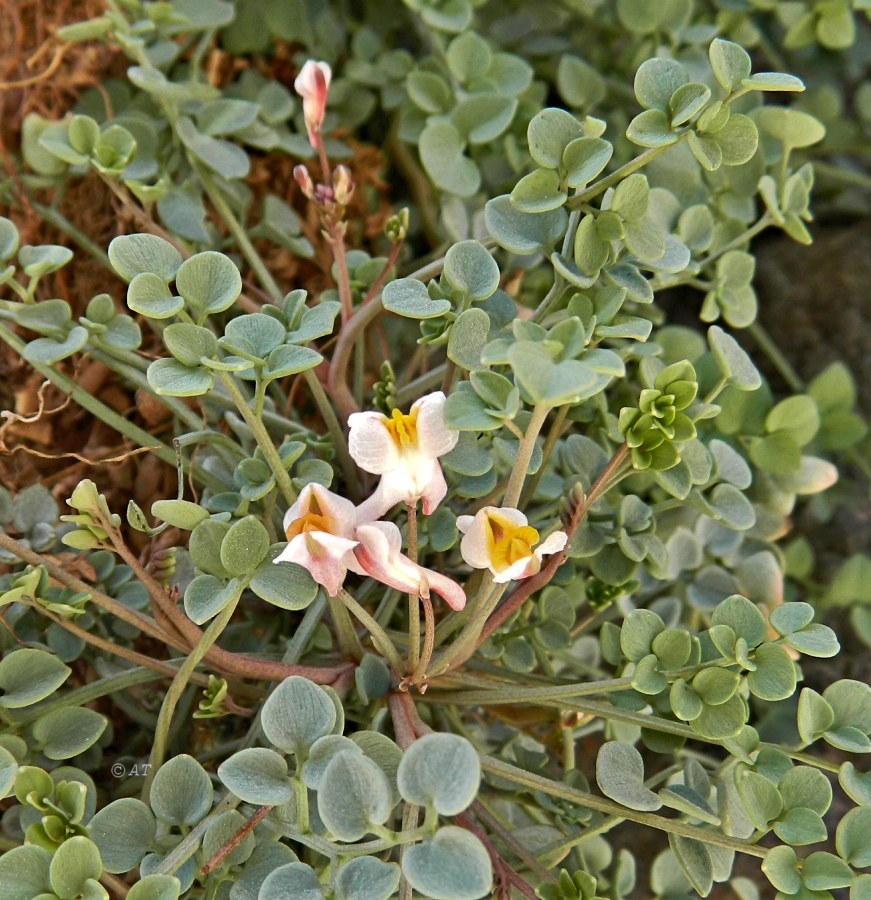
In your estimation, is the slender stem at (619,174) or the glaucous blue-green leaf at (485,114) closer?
the slender stem at (619,174)

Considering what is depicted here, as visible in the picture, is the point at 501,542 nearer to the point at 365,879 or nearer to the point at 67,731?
the point at 365,879

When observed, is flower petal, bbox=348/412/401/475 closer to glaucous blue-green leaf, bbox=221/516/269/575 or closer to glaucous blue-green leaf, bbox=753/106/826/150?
glaucous blue-green leaf, bbox=221/516/269/575

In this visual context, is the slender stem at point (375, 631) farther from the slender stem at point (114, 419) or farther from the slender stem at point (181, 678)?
the slender stem at point (114, 419)

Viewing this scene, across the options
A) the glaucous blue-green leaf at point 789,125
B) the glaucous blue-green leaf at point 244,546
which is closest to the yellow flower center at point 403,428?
the glaucous blue-green leaf at point 244,546

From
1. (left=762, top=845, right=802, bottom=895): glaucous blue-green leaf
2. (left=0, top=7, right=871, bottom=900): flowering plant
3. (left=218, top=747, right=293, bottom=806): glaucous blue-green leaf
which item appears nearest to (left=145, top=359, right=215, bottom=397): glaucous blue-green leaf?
(left=0, top=7, right=871, bottom=900): flowering plant

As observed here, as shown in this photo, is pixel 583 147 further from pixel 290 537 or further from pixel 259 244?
pixel 259 244

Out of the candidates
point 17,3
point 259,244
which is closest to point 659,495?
point 259,244

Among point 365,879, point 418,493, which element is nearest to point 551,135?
point 418,493
